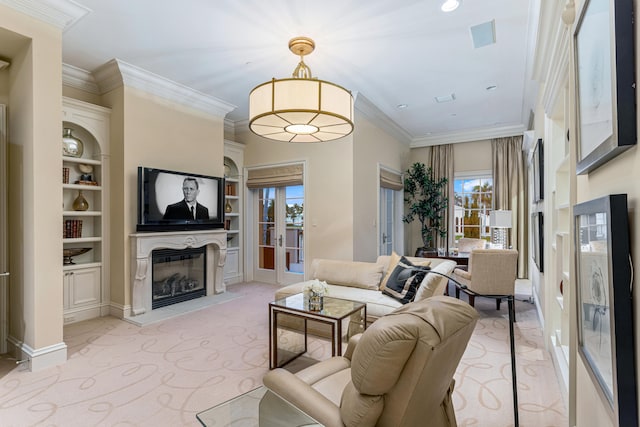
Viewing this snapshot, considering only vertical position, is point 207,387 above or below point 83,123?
below

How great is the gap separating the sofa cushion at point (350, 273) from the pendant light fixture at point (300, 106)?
1777 mm

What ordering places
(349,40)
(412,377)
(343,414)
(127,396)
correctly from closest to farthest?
(412,377)
(343,414)
(127,396)
(349,40)

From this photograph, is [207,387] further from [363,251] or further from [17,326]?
[363,251]

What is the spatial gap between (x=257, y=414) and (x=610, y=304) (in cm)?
141

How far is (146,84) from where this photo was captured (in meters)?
4.41

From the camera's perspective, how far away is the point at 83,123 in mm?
4172

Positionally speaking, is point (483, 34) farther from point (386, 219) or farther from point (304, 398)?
point (386, 219)

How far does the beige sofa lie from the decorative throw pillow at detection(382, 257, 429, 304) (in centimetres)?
7

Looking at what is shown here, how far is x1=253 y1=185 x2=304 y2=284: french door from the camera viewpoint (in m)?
6.07

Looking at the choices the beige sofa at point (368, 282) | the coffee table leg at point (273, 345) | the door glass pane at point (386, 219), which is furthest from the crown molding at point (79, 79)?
the door glass pane at point (386, 219)

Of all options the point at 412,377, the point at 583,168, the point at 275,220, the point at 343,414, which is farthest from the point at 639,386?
the point at 275,220

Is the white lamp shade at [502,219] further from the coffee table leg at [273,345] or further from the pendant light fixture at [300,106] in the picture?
the coffee table leg at [273,345]

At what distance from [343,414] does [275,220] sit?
5.17 metres

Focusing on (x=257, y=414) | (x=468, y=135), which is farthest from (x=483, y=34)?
(x=468, y=135)
